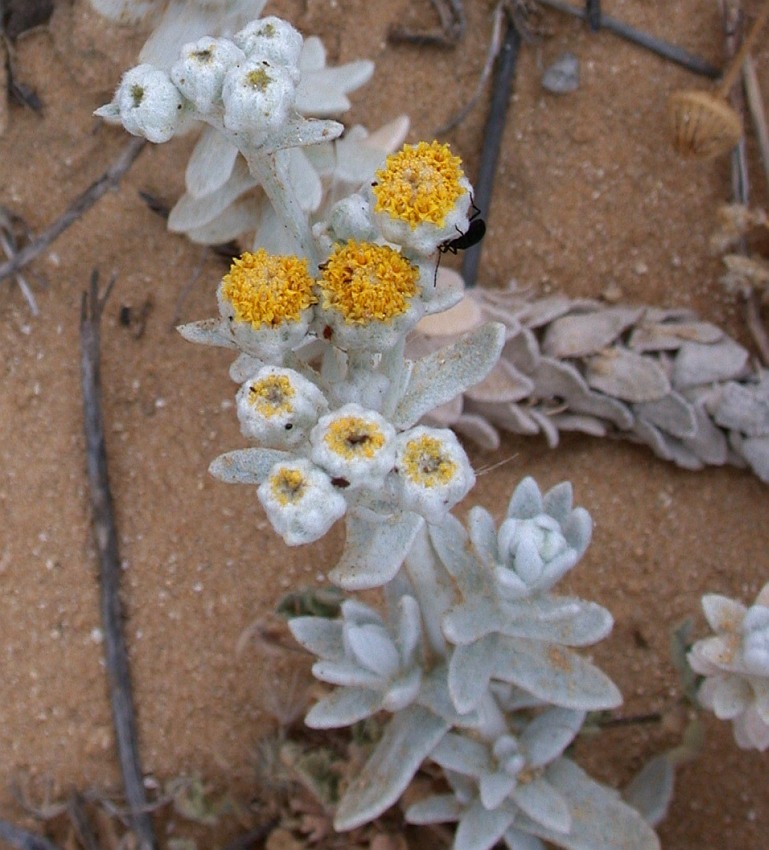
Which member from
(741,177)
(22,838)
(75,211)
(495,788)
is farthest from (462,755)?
(741,177)

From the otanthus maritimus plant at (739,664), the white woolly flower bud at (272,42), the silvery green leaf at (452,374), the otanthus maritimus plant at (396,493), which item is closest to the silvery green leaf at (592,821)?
the otanthus maritimus plant at (396,493)

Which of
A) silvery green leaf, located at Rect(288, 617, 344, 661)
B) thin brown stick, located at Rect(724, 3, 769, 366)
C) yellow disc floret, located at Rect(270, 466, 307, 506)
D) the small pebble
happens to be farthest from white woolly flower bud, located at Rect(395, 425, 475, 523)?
the small pebble

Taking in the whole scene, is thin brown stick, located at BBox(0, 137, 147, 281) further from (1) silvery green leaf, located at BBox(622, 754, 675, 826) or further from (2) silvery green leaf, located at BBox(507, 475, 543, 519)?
(1) silvery green leaf, located at BBox(622, 754, 675, 826)

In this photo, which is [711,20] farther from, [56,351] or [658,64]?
[56,351]

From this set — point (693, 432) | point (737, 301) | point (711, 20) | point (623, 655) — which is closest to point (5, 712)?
point (623, 655)

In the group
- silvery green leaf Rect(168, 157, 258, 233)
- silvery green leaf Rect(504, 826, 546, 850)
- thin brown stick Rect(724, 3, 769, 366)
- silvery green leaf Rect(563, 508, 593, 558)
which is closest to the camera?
silvery green leaf Rect(563, 508, 593, 558)

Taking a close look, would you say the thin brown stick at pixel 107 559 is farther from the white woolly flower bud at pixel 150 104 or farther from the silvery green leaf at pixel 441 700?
the white woolly flower bud at pixel 150 104
